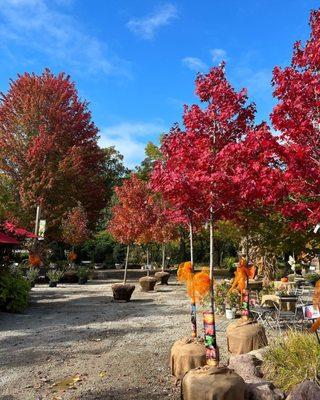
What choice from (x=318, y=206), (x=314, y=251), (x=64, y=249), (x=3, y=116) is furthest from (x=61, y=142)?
(x=318, y=206)

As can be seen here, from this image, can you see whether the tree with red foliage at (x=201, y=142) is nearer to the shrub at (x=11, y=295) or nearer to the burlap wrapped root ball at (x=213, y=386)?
→ the burlap wrapped root ball at (x=213, y=386)

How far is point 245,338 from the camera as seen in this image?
21.4 feet

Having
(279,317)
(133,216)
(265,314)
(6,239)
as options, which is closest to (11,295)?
(6,239)

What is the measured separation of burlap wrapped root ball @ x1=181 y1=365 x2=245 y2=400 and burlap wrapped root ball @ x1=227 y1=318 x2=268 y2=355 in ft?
7.25

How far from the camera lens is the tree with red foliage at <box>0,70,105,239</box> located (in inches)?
1025

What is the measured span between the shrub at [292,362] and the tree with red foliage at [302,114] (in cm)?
235

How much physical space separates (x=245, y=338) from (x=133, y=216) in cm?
1196

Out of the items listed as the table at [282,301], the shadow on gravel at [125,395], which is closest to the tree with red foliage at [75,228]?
the table at [282,301]

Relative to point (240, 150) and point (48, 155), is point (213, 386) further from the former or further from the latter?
point (48, 155)

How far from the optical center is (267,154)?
6.79 meters

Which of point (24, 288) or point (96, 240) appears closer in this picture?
point (24, 288)

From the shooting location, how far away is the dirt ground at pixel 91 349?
17.6ft

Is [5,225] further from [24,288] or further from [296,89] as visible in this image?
[296,89]

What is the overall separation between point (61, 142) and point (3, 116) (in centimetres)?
418
